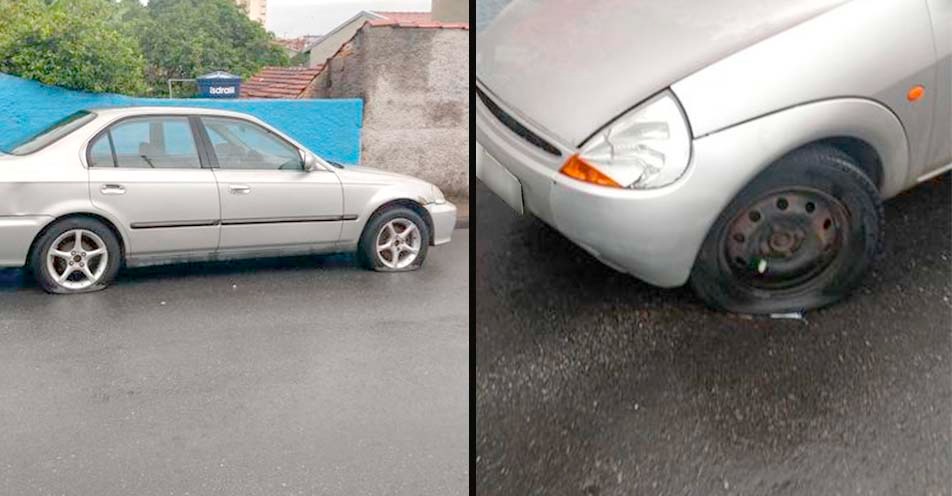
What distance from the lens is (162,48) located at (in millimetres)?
1564

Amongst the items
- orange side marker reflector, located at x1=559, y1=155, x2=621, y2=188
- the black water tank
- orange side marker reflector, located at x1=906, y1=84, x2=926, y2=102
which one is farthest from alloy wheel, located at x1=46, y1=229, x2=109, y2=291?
orange side marker reflector, located at x1=906, y1=84, x2=926, y2=102

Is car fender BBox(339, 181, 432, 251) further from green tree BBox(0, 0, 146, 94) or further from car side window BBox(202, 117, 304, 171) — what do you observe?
green tree BBox(0, 0, 146, 94)

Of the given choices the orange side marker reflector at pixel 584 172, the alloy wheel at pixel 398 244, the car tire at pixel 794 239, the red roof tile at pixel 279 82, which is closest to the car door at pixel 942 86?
the car tire at pixel 794 239

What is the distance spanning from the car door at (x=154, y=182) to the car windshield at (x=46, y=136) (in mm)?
53

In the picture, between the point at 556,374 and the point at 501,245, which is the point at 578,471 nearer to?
the point at 556,374

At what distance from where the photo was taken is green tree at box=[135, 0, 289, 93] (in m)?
1.57

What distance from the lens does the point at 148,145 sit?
5.17 ft

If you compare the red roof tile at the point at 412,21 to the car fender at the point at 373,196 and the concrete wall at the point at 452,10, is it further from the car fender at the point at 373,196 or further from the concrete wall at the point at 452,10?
the car fender at the point at 373,196

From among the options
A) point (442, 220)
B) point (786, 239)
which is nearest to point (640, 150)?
point (786, 239)

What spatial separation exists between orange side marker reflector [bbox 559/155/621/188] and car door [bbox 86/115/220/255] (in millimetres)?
732

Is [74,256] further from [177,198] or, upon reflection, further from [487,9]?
[487,9]

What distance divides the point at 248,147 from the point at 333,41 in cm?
29

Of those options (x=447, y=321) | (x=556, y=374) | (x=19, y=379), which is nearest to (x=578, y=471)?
(x=556, y=374)

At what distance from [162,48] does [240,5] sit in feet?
0.62
